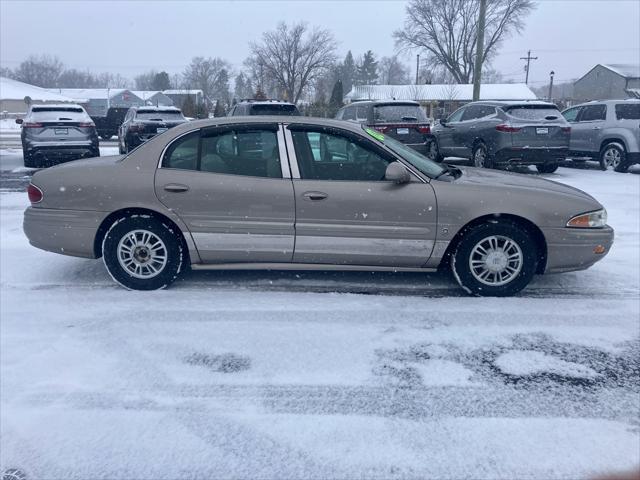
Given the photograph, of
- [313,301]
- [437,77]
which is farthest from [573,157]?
[437,77]

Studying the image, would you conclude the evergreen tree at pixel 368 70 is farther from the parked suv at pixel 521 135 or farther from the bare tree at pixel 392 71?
the parked suv at pixel 521 135

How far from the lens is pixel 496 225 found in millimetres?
4824

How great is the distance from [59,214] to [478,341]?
Result: 356 centimetres

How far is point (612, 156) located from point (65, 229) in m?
13.3

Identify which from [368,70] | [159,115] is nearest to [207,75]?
[368,70]

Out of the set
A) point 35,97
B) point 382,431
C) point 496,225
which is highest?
point 35,97

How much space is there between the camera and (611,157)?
14.3 meters

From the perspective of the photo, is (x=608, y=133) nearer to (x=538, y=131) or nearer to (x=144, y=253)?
(x=538, y=131)

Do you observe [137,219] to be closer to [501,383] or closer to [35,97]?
[501,383]

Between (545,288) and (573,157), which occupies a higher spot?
(573,157)

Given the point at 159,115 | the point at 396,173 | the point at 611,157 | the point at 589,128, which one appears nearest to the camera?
the point at 396,173

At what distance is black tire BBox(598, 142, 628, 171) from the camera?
13.9 metres

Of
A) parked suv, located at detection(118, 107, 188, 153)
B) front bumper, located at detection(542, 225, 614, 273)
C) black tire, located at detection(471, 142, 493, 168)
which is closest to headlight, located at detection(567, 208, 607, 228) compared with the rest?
front bumper, located at detection(542, 225, 614, 273)

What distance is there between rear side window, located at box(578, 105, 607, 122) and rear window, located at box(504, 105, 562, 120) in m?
2.34
